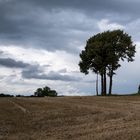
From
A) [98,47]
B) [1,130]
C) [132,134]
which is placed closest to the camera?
[132,134]

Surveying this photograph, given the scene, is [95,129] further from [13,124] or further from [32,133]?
[13,124]

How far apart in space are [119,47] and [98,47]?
4458 millimetres

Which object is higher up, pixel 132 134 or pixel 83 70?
pixel 83 70

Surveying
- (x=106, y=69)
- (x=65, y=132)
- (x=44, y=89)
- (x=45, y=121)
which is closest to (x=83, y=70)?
(x=106, y=69)

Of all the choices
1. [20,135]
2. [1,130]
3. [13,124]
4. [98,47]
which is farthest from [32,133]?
[98,47]

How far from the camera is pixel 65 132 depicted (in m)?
21.9

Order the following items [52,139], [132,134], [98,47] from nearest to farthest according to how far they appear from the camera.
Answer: [132,134], [52,139], [98,47]

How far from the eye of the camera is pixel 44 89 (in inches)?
6599

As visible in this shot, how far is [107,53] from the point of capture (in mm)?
101250

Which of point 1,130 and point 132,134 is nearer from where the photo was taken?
point 132,134

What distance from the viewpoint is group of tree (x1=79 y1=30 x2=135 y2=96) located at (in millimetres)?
100312

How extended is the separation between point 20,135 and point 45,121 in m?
6.78

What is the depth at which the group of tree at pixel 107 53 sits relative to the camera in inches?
3949

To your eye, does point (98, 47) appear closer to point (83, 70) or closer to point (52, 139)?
point (83, 70)
